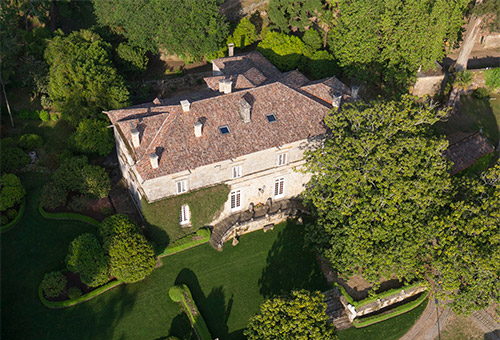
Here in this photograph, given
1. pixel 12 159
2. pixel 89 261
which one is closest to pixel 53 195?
pixel 12 159

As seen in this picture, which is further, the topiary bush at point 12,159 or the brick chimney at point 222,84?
the topiary bush at point 12,159

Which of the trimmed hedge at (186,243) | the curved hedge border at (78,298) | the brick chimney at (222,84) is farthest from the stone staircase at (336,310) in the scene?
the brick chimney at (222,84)

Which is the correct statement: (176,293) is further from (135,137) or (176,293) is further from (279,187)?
(279,187)

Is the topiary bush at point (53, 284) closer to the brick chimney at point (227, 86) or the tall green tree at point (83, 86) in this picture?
the tall green tree at point (83, 86)

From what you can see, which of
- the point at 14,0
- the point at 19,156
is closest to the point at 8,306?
the point at 19,156

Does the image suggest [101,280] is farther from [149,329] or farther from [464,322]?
[464,322]

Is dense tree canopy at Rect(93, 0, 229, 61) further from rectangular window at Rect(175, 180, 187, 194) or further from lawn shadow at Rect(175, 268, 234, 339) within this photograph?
lawn shadow at Rect(175, 268, 234, 339)
